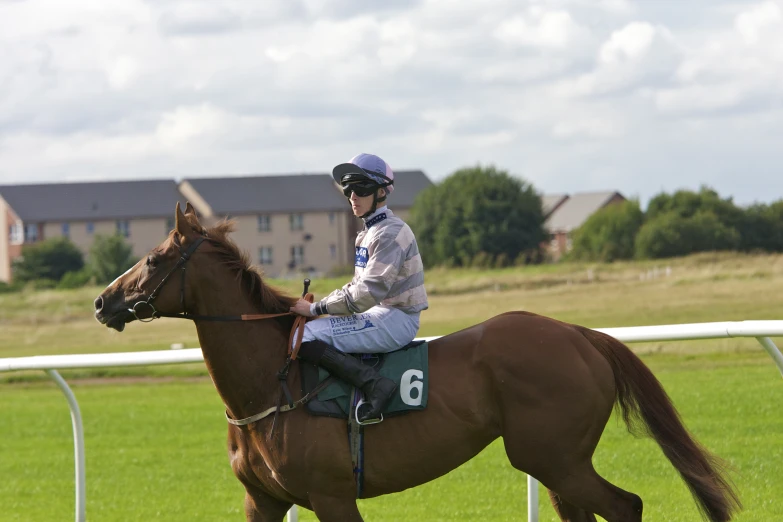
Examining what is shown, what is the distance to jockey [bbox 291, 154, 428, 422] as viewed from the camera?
4.44 meters

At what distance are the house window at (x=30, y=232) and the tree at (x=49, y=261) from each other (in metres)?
6.13

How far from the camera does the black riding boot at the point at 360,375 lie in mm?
4418

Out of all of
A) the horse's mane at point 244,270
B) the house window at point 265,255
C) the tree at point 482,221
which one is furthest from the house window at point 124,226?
the horse's mane at point 244,270

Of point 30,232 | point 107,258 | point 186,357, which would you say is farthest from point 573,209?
point 186,357

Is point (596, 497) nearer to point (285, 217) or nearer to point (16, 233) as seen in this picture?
point (285, 217)

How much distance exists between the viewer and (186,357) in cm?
589

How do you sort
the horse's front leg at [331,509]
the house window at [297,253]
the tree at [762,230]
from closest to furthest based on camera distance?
the horse's front leg at [331,509], the tree at [762,230], the house window at [297,253]

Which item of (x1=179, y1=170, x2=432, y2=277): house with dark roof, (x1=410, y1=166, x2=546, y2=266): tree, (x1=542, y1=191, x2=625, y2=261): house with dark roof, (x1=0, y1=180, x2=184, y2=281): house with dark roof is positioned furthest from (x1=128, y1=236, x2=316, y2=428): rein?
(x1=542, y1=191, x2=625, y2=261): house with dark roof

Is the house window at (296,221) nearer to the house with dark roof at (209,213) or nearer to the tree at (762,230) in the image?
the house with dark roof at (209,213)

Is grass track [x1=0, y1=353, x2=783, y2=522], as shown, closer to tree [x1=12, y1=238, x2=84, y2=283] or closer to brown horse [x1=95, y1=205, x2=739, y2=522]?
brown horse [x1=95, y1=205, x2=739, y2=522]

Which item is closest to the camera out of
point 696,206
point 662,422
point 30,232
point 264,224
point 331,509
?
point 331,509

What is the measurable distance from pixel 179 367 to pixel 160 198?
49370mm

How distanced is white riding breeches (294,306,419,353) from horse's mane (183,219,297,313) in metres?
0.21

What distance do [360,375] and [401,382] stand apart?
187mm
